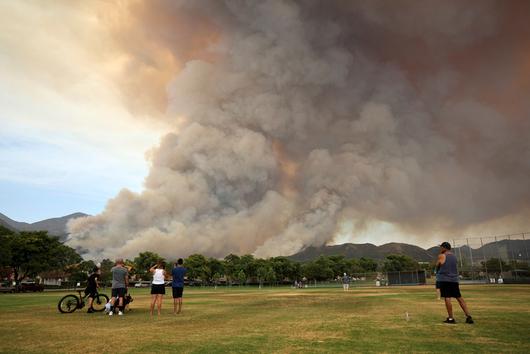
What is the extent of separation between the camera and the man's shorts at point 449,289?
11.7m

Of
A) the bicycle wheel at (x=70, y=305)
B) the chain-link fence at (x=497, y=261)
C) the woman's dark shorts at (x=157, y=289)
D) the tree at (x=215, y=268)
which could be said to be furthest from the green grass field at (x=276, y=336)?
the tree at (x=215, y=268)

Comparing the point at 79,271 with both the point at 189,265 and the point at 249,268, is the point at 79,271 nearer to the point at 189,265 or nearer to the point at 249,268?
the point at 189,265

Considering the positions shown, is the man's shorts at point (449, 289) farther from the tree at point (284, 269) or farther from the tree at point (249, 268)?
the tree at point (249, 268)

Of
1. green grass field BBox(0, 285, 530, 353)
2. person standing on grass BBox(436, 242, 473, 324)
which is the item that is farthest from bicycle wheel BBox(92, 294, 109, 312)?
person standing on grass BBox(436, 242, 473, 324)

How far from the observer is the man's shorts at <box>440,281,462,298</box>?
11.7 meters

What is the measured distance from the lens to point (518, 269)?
61062 millimetres

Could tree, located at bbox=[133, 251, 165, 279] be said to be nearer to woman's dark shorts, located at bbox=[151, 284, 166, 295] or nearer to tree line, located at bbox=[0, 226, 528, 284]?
tree line, located at bbox=[0, 226, 528, 284]

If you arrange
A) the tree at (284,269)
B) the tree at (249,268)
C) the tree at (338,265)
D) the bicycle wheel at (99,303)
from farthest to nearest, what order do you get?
the tree at (338,265)
the tree at (249,268)
the tree at (284,269)
the bicycle wheel at (99,303)

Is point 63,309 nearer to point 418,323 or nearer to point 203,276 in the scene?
point 418,323

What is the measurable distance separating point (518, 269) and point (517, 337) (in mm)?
65697

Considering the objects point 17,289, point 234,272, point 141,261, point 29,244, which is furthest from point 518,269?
point 141,261

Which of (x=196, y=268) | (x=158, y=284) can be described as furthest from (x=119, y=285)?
(x=196, y=268)

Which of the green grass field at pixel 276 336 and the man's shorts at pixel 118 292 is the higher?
the man's shorts at pixel 118 292

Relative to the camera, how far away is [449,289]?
38.9 feet
